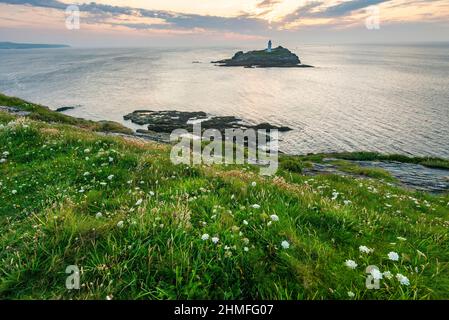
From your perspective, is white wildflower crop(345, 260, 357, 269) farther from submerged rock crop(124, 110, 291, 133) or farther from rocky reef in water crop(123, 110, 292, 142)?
submerged rock crop(124, 110, 291, 133)

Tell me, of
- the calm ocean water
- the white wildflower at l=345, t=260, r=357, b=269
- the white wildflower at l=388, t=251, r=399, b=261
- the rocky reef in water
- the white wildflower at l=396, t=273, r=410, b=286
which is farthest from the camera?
the rocky reef in water

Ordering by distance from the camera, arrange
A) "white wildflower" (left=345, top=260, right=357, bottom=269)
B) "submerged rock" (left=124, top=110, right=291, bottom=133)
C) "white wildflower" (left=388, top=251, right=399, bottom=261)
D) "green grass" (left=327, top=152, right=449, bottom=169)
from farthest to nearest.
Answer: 1. "submerged rock" (left=124, top=110, right=291, bottom=133)
2. "green grass" (left=327, top=152, right=449, bottom=169)
3. "white wildflower" (left=388, top=251, right=399, bottom=261)
4. "white wildflower" (left=345, top=260, right=357, bottom=269)

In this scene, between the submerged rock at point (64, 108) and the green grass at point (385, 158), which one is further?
the submerged rock at point (64, 108)

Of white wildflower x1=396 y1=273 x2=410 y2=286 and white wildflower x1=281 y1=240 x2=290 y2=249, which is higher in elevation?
white wildflower x1=281 y1=240 x2=290 y2=249

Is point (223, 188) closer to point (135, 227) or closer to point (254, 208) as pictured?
point (254, 208)

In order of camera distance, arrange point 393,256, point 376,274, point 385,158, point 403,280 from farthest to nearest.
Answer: point 385,158, point 393,256, point 376,274, point 403,280

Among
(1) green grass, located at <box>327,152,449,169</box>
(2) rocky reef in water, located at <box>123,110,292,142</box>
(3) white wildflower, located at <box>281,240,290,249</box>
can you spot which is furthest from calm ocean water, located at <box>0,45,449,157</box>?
(3) white wildflower, located at <box>281,240,290,249</box>

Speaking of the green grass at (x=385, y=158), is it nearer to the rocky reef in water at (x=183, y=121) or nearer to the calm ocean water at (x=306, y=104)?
the calm ocean water at (x=306, y=104)

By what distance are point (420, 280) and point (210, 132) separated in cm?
7001

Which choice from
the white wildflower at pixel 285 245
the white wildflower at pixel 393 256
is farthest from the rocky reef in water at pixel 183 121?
the white wildflower at pixel 393 256

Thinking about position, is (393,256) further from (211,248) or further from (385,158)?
(385,158)

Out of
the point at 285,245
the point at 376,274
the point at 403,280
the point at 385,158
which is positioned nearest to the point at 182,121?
the point at 385,158

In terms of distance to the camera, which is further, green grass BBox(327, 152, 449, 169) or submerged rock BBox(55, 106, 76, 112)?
submerged rock BBox(55, 106, 76, 112)

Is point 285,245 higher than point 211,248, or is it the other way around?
point 285,245
